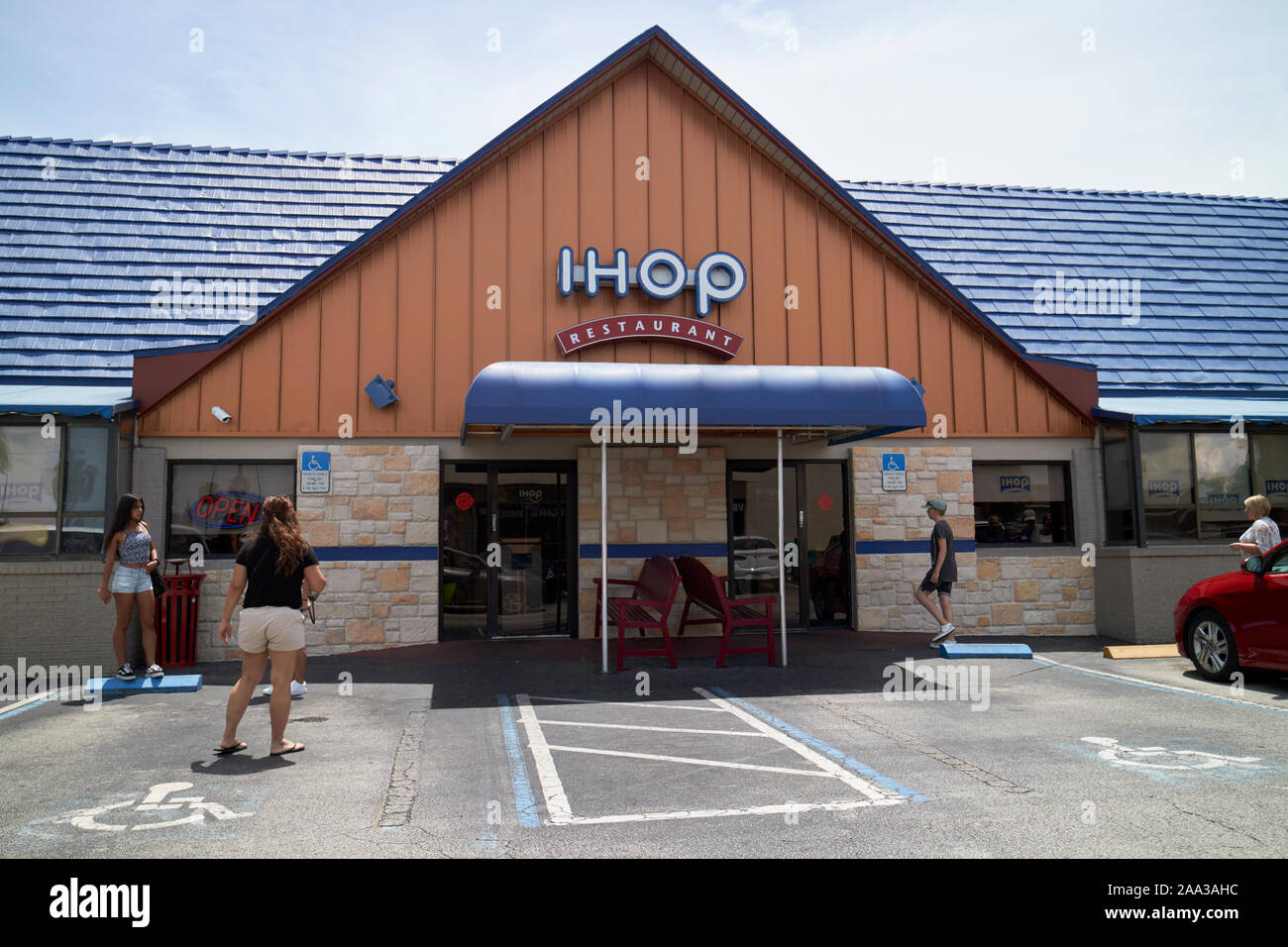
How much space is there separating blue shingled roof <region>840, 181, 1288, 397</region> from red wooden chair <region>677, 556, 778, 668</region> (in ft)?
22.0

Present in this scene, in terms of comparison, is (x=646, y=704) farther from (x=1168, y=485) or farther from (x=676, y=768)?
(x=1168, y=485)

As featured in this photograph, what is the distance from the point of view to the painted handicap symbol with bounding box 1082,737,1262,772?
600 centimetres

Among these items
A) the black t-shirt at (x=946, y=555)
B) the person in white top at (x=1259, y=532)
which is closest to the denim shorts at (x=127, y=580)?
the black t-shirt at (x=946, y=555)

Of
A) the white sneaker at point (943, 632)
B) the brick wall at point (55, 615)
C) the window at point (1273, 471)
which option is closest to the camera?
the brick wall at point (55, 615)

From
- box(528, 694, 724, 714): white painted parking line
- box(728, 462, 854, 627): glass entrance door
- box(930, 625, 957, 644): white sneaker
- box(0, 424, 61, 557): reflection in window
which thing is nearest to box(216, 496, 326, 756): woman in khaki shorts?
box(528, 694, 724, 714): white painted parking line

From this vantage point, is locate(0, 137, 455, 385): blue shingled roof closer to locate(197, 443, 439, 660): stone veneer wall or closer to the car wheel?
locate(197, 443, 439, 660): stone veneer wall

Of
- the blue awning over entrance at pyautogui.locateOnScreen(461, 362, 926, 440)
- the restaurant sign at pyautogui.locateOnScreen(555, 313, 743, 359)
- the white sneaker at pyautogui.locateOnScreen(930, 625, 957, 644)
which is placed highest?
the restaurant sign at pyautogui.locateOnScreen(555, 313, 743, 359)

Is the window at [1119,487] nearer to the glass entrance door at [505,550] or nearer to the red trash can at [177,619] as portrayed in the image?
the glass entrance door at [505,550]

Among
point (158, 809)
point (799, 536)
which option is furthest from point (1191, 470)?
point (158, 809)

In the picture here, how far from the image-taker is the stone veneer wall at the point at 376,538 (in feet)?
37.1

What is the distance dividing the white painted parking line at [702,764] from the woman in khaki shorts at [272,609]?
187cm

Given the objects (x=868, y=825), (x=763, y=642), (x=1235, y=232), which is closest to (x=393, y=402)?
(x=763, y=642)

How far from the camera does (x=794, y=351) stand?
12469 millimetres

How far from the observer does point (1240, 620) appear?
28.8 feet
